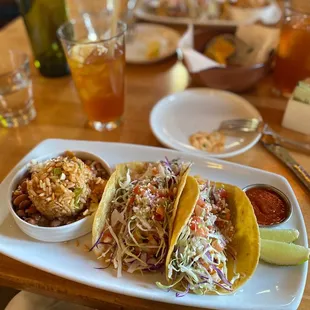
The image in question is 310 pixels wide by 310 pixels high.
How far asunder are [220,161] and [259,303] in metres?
0.50

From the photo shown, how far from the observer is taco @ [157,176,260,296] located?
917 millimetres

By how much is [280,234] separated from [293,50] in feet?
2.90

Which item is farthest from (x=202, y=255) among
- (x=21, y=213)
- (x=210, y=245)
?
(x=21, y=213)

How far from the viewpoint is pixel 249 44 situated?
179 cm

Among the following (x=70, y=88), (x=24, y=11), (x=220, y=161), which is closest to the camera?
(x=220, y=161)

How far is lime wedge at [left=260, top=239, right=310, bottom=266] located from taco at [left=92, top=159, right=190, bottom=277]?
0.26 meters

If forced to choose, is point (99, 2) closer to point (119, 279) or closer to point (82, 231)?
point (82, 231)

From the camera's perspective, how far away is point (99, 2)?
261 cm

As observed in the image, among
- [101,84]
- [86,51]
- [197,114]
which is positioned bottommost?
[197,114]

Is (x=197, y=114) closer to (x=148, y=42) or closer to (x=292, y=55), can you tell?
(x=292, y=55)

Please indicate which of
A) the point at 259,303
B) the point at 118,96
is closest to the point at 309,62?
the point at 118,96

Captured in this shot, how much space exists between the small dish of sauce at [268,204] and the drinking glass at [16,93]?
3.24 ft

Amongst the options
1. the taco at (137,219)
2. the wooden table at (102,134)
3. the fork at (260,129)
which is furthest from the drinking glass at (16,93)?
the fork at (260,129)

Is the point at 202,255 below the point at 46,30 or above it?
below
